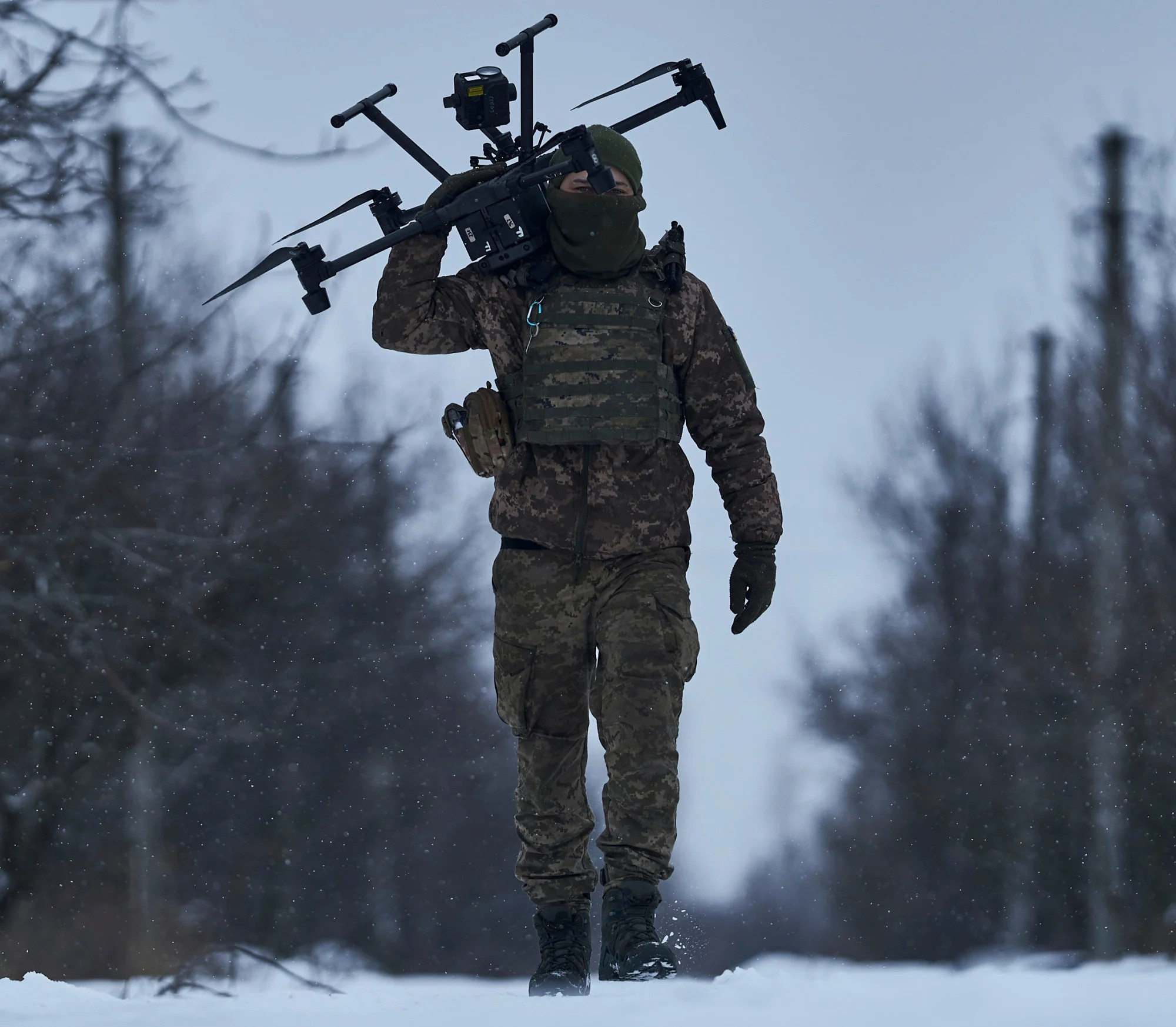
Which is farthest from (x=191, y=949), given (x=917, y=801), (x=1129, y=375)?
(x=1129, y=375)

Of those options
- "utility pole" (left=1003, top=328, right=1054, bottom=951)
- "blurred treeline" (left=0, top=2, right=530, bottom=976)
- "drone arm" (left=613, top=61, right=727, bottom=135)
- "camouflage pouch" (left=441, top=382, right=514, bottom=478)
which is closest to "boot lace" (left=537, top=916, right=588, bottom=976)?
"camouflage pouch" (left=441, top=382, right=514, bottom=478)

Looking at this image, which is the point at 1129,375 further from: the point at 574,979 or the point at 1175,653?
the point at 574,979

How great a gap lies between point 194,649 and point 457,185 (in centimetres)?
1126

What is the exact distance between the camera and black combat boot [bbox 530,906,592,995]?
3.35m

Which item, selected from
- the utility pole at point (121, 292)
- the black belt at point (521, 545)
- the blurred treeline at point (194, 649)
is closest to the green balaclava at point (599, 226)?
the black belt at point (521, 545)

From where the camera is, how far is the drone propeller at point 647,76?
3.70 metres

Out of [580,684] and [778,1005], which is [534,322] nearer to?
[580,684]

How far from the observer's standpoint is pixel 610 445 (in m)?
3.64

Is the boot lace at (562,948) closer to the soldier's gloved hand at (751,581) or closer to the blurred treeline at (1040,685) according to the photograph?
the soldier's gloved hand at (751,581)

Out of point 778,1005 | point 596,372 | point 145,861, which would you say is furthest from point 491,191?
point 145,861

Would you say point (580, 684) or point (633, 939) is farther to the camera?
point (580, 684)

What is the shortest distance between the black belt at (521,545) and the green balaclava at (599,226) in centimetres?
67

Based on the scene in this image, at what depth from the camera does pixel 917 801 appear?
60.6 feet

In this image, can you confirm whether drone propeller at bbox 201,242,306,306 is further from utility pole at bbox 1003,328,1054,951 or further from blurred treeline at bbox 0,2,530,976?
utility pole at bbox 1003,328,1054,951
